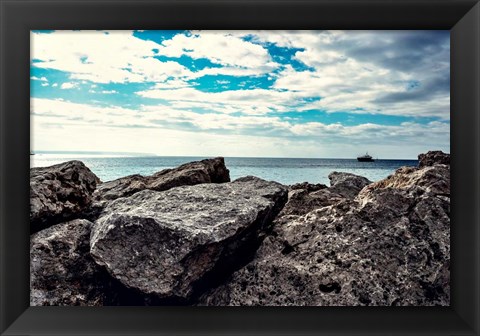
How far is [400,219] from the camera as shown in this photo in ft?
9.46

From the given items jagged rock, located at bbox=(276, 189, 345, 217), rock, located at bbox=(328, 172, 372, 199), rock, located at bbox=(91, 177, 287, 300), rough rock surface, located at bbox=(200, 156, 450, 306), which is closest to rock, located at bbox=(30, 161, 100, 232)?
rock, located at bbox=(91, 177, 287, 300)

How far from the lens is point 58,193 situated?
294 cm

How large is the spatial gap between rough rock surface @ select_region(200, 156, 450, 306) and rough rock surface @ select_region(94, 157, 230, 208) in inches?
38.2

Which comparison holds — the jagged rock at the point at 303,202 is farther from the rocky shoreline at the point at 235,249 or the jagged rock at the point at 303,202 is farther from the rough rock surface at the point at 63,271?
the rough rock surface at the point at 63,271

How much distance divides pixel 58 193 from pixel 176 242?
1034mm

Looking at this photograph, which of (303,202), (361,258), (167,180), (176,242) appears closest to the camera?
(176,242)

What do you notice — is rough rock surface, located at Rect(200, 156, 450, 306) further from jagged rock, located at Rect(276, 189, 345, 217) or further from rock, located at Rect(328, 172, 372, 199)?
rock, located at Rect(328, 172, 372, 199)

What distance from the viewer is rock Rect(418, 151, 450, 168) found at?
365 centimetres

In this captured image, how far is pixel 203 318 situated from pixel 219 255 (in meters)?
0.42

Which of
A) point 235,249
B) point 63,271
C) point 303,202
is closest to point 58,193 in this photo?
point 63,271
